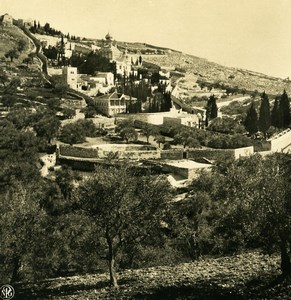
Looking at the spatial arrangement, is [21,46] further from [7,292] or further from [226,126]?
[7,292]

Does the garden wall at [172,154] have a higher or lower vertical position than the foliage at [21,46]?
lower

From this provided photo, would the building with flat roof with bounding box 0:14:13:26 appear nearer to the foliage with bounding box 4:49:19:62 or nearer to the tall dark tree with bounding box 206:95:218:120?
the foliage with bounding box 4:49:19:62

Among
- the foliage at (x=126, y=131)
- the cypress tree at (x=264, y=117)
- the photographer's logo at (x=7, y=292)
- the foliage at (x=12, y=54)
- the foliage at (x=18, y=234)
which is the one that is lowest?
the photographer's logo at (x=7, y=292)

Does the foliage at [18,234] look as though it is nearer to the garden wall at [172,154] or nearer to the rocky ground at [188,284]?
the rocky ground at [188,284]

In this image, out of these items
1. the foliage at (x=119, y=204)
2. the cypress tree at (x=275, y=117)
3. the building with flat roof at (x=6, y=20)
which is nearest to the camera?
the foliage at (x=119, y=204)

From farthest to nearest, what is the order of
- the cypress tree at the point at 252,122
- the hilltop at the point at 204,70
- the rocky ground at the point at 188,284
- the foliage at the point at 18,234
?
the hilltop at the point at 204,70 < the cypress tree at the point at 252,122 < the foliage at the point at 18,234 < the rocky ground at the point at 188,284

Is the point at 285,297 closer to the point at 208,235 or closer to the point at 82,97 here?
the point at 208,235

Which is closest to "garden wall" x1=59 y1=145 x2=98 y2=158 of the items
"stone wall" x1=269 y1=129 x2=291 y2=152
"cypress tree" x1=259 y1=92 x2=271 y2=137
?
"stone wall" x1=269 y1=129 x2=291 y2=152

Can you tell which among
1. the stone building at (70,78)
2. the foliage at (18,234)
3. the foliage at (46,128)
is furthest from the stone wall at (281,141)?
the foliage at (18,234)
